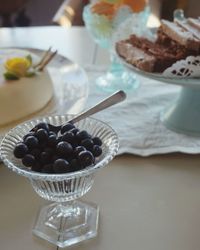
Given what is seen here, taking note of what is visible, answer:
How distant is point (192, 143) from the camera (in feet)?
2.57

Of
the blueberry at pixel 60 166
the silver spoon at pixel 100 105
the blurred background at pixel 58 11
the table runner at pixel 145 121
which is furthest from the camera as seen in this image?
the blurred background at pixel 58 11

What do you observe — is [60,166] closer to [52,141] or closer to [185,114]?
[52,141]

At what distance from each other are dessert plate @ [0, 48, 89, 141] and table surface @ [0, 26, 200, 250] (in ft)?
0.48

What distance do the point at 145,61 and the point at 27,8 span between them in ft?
6.89

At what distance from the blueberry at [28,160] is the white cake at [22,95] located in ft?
0.84

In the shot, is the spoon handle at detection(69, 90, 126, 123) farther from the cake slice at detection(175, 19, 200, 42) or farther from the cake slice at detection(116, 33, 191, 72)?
the cake slice at detection(175, 19, 200, 42)

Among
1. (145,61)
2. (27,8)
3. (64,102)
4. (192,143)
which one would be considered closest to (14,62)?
(64,102)

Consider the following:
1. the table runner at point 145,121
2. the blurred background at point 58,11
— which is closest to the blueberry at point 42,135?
the table runner at point 145,121

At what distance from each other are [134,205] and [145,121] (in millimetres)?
245

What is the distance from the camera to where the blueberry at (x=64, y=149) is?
545 millimetres

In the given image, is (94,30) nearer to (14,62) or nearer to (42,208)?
(14,62)

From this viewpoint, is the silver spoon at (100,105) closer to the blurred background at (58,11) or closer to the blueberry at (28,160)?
the blueberry at (28,160)

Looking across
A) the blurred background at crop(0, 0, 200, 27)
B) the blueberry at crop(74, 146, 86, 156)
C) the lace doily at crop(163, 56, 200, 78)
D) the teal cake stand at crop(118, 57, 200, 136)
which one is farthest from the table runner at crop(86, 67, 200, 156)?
the blurred background at crop(0, 0, 200, 27)

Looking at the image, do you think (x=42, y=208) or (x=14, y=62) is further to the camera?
(x=14, y=62)
